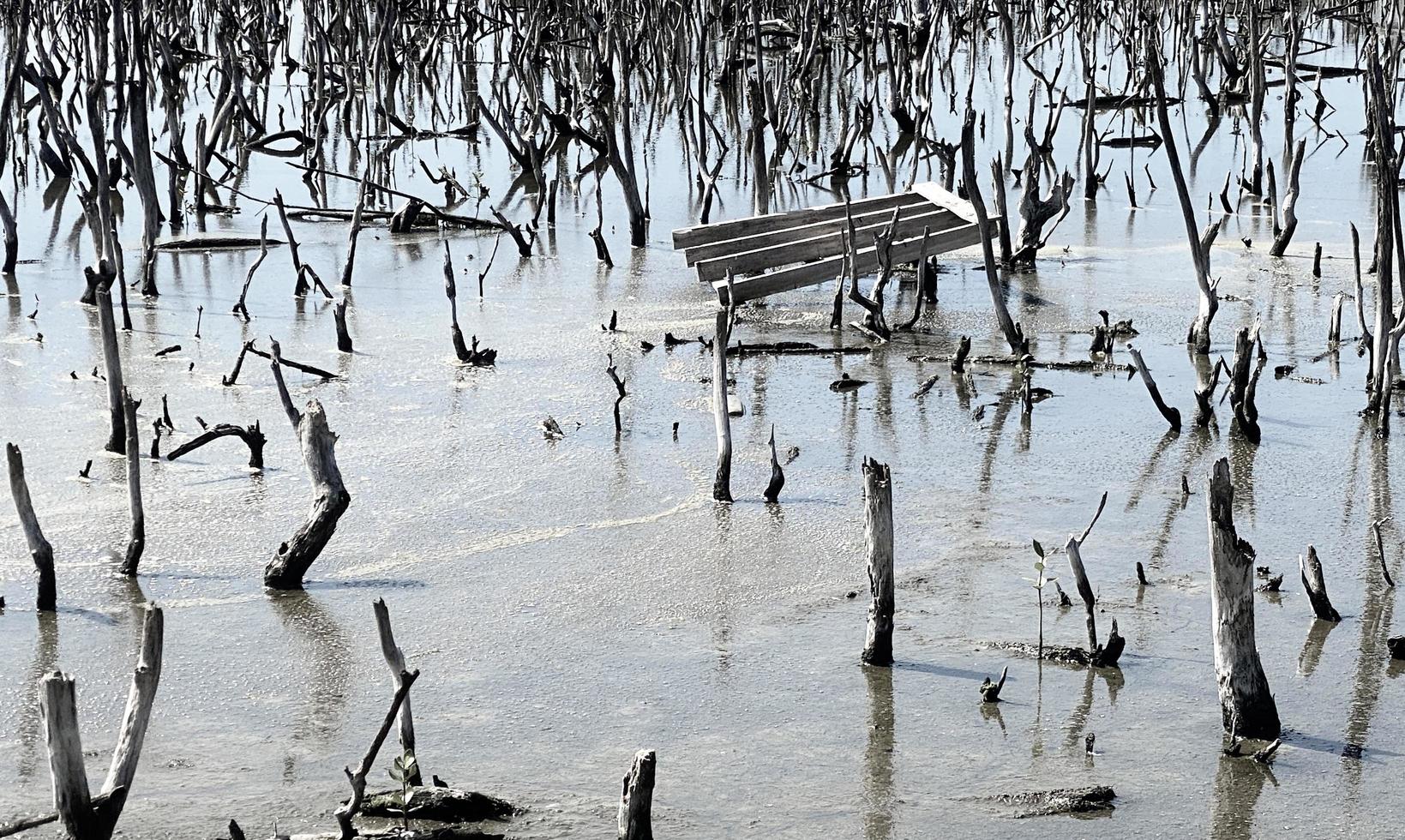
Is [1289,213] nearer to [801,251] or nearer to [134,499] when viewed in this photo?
[801,251]

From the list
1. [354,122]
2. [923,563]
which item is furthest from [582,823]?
[354,122]

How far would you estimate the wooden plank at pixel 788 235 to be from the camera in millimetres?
9469

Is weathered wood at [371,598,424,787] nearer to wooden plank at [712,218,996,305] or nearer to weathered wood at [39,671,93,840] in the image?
weathered wood at [39,671,93,840]

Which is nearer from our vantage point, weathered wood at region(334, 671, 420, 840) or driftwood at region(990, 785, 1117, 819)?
weathered wood at region(334, 671, 420, 840)

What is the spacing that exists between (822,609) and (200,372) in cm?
414

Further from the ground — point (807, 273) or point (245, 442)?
point (807, 273)

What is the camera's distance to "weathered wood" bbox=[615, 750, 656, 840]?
313 centimetres

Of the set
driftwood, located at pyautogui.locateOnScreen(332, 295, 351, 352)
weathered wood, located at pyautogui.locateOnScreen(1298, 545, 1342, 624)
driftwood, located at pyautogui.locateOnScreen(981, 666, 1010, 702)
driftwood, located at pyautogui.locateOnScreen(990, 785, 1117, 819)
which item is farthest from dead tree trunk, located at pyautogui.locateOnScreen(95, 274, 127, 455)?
weathered wood, located at pyautogui.locateOnScreen(1298, 545, 1342, 624)

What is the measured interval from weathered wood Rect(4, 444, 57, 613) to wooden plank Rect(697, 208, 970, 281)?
4.96 metres

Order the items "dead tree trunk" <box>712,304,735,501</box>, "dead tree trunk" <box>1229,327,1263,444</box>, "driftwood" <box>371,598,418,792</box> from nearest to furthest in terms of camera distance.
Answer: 1. "driftwood" <box>371,598,418,792</box>
2. "dead tree trunk" <box>712,304,735,501</box>
3. "dead tree trunk" <box>1229,327,1263,444</box>

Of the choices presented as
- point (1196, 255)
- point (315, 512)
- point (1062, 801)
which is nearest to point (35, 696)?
point (315, 512)

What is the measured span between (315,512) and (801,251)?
4.87m

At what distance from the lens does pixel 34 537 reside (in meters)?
4.78

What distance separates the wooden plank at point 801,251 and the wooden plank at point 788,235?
4 cm
